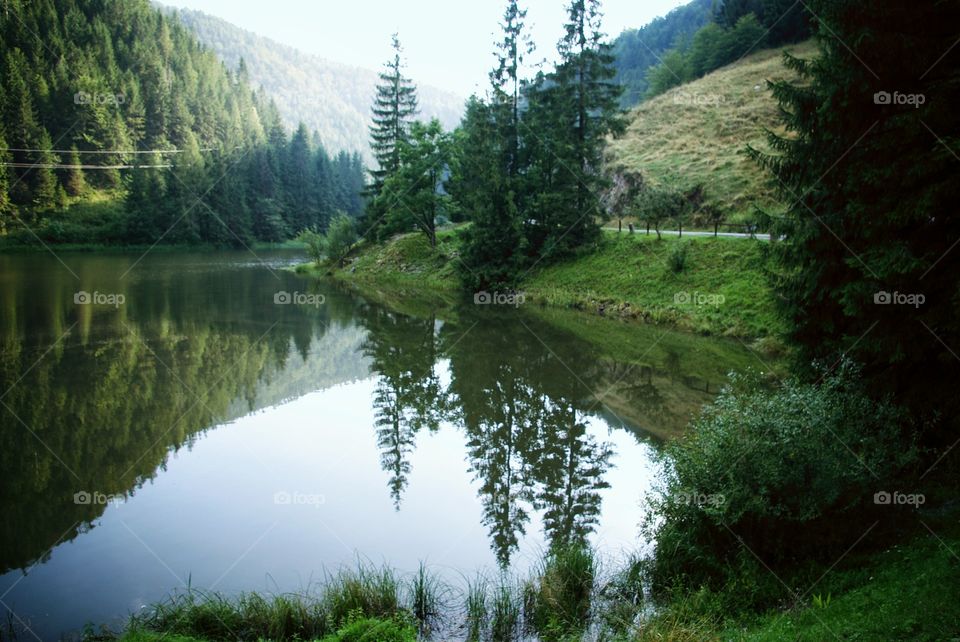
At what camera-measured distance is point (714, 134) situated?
45344mm

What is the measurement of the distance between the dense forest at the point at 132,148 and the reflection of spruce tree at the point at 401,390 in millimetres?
52847

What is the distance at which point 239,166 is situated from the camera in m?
95.5

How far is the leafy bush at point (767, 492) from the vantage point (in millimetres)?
7457

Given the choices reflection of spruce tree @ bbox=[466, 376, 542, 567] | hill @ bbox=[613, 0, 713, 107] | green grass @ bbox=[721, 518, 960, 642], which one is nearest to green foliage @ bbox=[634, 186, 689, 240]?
reflection of spruce tree @ bbox=[466, 376, 542, 567]

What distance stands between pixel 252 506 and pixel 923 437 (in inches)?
415

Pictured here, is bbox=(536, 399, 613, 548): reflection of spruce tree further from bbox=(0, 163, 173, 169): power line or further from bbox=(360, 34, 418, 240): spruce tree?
bbox=(0, 163, 173, 169): power line

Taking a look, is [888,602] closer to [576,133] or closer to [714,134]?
[576,133]

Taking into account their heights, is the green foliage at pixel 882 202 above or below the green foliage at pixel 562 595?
above

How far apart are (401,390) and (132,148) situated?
8613 cm

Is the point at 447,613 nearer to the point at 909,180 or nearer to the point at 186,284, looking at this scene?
the point at 909,180

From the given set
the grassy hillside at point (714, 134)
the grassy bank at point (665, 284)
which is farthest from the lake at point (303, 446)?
the grassy hillside at point (714, 134)

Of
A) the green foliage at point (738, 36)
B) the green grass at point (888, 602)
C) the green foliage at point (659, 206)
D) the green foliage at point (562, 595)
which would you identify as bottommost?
the green foliage at point (562, 595)

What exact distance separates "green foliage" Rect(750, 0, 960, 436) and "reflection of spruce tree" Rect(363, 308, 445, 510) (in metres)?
7.87

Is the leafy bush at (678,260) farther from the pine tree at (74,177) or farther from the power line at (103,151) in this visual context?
the pine tree at (74,177)
